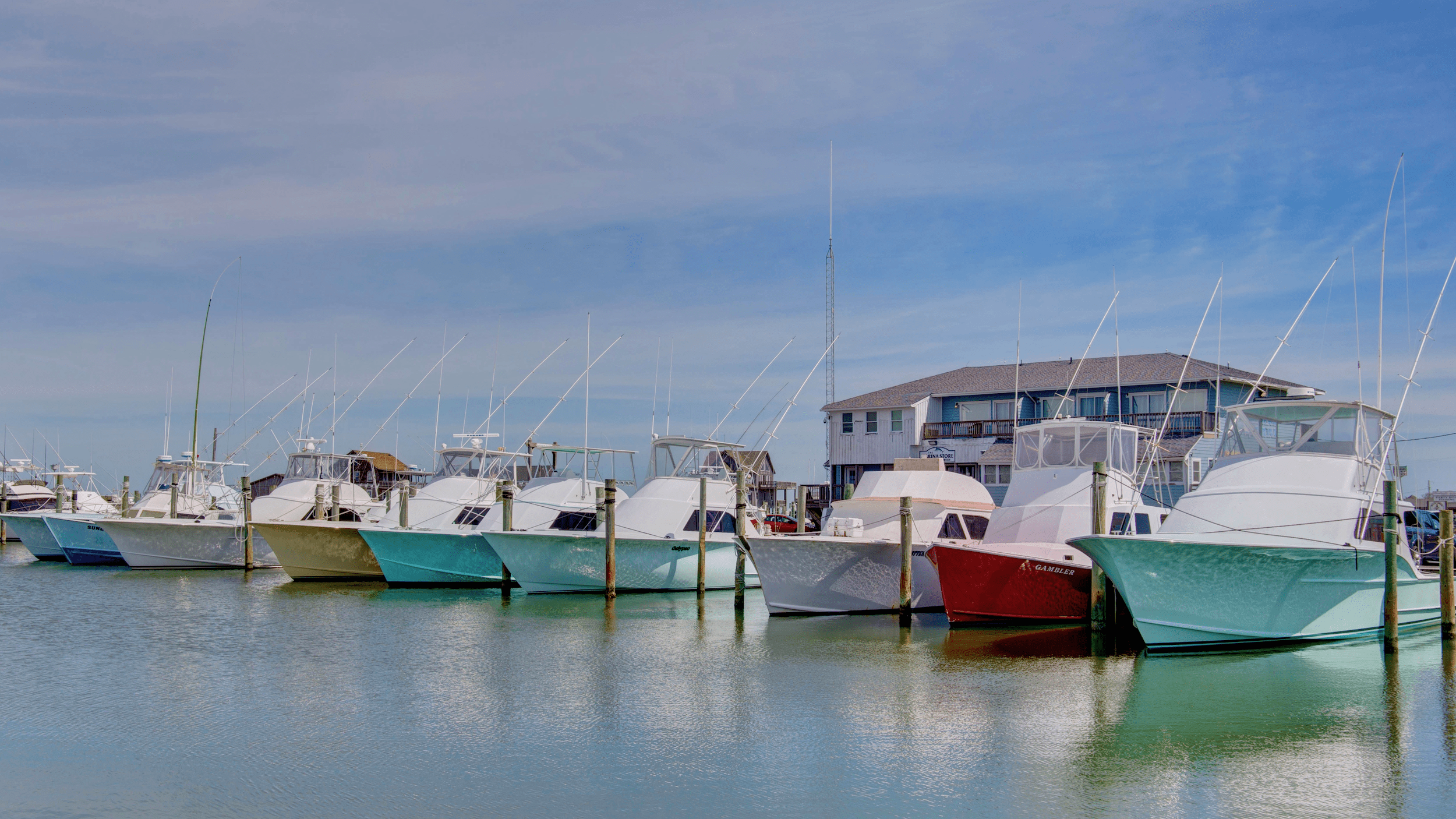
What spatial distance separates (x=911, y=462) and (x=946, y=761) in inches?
614

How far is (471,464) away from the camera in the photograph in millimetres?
33281

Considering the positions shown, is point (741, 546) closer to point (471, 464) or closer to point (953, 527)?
point (953, 527)

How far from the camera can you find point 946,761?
11.2 meters

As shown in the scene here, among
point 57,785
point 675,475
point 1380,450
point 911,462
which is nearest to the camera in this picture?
point 57,785

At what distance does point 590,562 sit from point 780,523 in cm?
1306

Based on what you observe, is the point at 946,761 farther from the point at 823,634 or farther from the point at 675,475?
the point at 675,475

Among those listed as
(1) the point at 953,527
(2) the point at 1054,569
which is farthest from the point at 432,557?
(2) the point at 1054,569

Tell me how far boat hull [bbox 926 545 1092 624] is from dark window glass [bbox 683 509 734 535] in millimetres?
8259

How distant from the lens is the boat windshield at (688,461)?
94.5ft

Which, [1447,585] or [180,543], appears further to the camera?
[180,543]

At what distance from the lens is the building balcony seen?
129ft

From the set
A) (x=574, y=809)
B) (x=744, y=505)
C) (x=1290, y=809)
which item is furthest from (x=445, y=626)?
(x=1290, y=809)

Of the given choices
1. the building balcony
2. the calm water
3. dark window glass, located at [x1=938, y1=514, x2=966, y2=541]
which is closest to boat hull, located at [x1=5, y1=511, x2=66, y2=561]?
the calm water

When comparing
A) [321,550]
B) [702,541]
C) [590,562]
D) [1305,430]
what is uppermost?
[1305,430]
